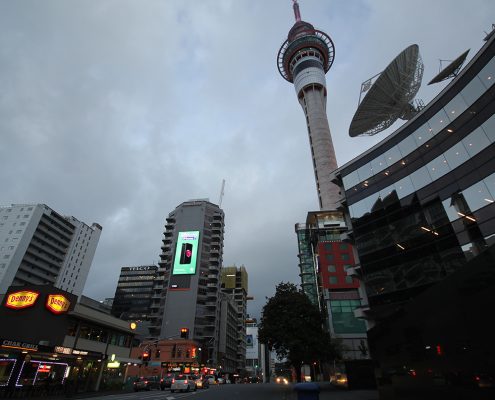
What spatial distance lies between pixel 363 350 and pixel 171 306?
186 ft

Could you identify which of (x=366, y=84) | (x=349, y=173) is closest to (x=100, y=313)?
(x=349, y=173)

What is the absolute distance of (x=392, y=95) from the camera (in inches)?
1550

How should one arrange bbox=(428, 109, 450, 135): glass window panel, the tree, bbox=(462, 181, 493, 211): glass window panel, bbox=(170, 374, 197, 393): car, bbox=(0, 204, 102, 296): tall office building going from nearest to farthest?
bbox=(462, 181, 493, 211): glass window panel
bbox=(428, 109, 450, 135): glass window panel
bbox=(170, 374, 197, 393): car
the tree
bbox=(0, 204, 102, 296): tall office building

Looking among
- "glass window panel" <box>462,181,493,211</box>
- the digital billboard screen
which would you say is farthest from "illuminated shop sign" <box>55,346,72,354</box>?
the digital billboard screen

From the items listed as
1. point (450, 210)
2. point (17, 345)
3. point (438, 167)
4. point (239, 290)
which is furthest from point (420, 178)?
point (239, 290)

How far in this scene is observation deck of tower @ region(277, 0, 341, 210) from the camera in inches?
3871

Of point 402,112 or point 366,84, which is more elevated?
point 366,84

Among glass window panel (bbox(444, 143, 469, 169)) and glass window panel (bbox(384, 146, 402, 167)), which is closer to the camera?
glass window panel (bbox(444, 143, 469, 169))

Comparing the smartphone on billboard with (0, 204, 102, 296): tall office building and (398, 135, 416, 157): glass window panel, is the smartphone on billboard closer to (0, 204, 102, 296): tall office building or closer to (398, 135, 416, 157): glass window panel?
(0, 204, 102, 296): tall office building

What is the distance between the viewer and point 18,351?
88.6 feet

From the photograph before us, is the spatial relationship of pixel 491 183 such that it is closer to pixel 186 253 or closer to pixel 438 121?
pixel 438 121

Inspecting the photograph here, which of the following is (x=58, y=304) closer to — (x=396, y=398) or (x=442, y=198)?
(x=396, y=398)

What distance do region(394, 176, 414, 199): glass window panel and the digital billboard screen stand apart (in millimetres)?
75141

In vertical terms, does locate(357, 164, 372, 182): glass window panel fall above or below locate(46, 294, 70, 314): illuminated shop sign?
above
